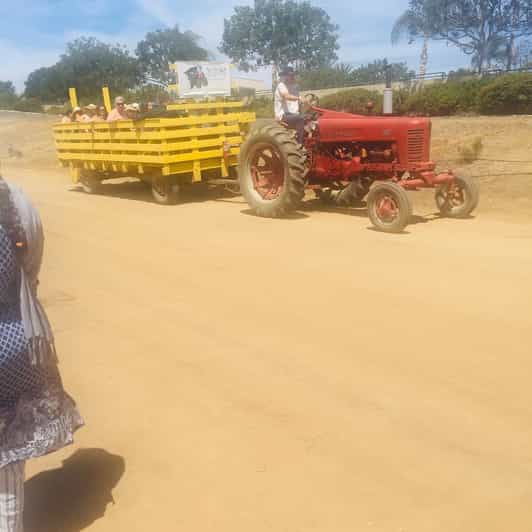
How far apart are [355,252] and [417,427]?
357cm

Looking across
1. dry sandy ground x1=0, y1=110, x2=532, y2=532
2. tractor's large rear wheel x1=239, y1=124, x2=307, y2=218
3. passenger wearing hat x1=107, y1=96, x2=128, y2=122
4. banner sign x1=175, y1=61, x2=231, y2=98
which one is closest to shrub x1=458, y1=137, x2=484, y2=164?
tractor's large rear wheel x1=239, y1=124, x2=307, y2=218

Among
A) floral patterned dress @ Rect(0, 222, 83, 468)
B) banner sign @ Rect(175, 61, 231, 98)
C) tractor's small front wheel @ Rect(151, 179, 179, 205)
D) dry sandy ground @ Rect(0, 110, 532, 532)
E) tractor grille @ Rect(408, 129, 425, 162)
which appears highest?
banner sign @ Rect(175, 61, 231, 98)

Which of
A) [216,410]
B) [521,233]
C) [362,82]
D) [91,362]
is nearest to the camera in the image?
[216,410]

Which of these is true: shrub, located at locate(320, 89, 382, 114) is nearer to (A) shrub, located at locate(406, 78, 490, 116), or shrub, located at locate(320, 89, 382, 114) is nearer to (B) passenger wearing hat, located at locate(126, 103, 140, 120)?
(A) shrub, located at locate(406, 78, 490, 116)

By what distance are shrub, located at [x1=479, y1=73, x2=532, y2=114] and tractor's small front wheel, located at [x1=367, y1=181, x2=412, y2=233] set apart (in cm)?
934

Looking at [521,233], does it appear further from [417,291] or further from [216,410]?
[216,410]

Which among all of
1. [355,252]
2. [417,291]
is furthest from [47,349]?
[355,252]

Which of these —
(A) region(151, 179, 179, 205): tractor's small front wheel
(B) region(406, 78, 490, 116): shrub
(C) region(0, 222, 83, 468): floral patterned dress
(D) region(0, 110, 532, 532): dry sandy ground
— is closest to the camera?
(C) region(0, 222, 83, 468): floral patterned dress

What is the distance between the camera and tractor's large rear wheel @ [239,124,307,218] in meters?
8.88

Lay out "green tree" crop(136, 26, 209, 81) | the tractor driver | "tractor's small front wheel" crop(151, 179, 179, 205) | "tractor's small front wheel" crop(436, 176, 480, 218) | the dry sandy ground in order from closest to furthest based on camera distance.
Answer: the dry sandy ground, "tractor's small front wheel" crop(436, 176, 480, 218), the tractor driver, "tractor's small front wheel" crop(151, 179, 179, 205), "green tree" crop(136, 26, 209, 81)

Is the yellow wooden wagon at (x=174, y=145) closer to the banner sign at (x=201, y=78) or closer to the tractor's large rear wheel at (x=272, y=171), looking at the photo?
the tractor's large rear wheel at (x=272, y=171)

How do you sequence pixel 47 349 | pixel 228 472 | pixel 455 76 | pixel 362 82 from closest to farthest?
1. pixel 47 349
2. pixel 228 472
3. pixel 455 76
4. pixel 362 82

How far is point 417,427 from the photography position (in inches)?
134

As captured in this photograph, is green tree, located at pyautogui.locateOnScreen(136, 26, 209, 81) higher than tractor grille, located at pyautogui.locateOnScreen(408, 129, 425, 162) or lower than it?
higher
